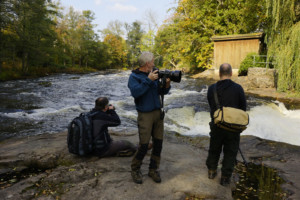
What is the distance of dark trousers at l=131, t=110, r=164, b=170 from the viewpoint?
3.14m

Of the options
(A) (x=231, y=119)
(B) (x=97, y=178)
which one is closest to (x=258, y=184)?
(A) (x=231, y=119)

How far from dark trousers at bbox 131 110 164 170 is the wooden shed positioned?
69.7ft

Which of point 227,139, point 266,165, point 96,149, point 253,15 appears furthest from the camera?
point 253,15

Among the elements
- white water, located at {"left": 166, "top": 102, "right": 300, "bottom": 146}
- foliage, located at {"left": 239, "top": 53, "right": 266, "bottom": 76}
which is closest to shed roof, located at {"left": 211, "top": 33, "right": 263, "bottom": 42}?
foliage, located at {"left": 239, "top": 53, "right": 266, "bottom": 76}

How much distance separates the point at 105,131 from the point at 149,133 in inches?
45.9

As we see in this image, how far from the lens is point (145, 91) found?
9.84 feet

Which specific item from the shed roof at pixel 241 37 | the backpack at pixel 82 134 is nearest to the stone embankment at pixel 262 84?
the shed roof at pixel 241 37

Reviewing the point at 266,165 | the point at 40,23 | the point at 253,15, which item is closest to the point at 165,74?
the point at 266,165

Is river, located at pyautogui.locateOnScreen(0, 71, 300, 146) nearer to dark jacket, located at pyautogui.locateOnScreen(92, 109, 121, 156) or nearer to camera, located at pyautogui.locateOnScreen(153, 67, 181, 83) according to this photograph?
dark jacket, located at pyautogui.locateOnScreen(92, 109, 121, 156)

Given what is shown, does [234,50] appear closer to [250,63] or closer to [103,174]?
[250,63]

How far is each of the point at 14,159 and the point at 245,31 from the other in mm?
25364

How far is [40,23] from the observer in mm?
25984

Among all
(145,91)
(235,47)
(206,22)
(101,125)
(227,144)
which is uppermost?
(206,22)

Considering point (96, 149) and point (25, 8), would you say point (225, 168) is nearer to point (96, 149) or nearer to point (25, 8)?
point (96, 149)
